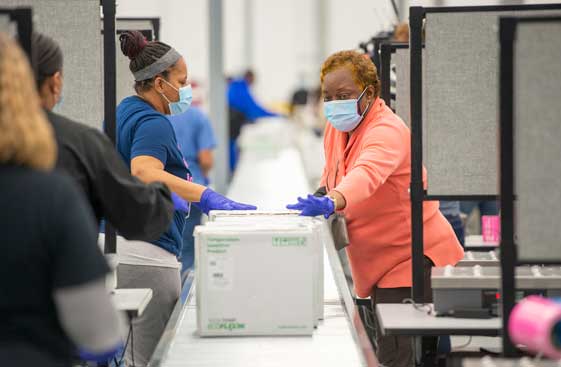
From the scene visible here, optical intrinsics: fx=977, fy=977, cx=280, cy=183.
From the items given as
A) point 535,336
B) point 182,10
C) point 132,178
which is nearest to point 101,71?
point 132,178

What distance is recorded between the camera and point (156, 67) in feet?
11.9

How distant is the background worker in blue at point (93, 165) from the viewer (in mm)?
2355

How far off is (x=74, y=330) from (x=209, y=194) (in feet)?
5.71

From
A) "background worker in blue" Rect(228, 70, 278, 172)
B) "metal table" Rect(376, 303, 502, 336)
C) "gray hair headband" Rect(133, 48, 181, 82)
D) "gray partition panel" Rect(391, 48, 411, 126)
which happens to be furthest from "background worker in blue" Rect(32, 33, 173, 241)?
"background worker in blue" Rect(228, 70, 278, 172)

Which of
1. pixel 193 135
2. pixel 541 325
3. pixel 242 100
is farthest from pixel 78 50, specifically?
pixel 242 100

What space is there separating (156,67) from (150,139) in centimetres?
33

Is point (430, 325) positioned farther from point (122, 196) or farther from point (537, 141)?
point (122, 196)

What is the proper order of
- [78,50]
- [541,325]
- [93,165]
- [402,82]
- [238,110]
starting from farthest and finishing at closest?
[238,110]
[402,82]
[78,50]
[93,165]
[541,325]

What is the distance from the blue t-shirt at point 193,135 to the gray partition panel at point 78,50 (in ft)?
13.4

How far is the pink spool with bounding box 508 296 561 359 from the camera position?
203 centimetres

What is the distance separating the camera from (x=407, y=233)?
362cm

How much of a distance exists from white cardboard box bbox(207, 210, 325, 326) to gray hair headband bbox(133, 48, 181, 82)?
0.60m

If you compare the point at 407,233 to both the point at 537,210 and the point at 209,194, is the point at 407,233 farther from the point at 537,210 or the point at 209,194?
the point at 537,210

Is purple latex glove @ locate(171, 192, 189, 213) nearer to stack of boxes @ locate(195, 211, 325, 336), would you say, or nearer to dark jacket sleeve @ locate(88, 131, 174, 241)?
stack of boxes @ locate(195, 211, 325, 336)
